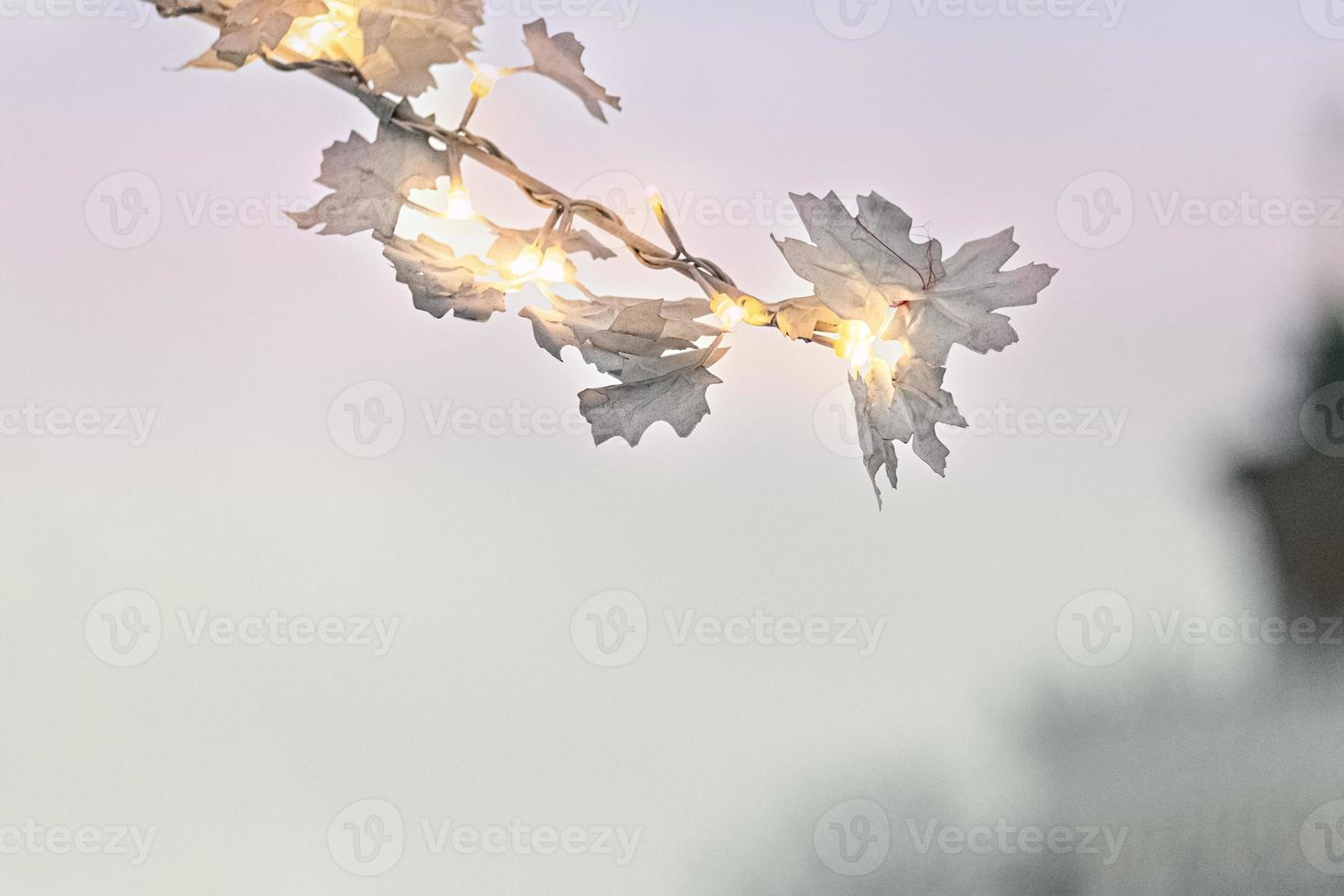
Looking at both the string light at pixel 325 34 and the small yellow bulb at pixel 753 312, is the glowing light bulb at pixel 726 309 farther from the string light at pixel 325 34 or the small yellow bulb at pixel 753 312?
the string light at pixel 325 34

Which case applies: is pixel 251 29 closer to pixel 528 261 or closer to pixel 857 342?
pixel 528 261

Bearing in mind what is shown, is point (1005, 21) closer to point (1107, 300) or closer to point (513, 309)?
point (1107, 300)

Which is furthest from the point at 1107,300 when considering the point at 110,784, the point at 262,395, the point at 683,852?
the point at 110,784

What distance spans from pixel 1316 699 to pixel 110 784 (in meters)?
1.08

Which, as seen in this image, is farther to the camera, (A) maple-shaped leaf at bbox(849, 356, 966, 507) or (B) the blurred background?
(B) the blurred background

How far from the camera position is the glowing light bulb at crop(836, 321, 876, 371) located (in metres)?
0.32

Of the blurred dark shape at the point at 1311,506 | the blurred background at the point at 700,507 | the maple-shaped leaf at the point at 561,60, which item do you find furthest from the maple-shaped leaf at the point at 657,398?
the blurred dark shape at the point at 1311,506

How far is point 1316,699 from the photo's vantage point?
105cm

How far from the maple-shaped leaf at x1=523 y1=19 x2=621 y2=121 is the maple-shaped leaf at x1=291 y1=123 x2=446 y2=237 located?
0.19 ft

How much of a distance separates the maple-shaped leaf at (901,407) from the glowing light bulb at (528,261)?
5.7 inches

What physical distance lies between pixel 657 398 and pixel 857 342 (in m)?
0.08

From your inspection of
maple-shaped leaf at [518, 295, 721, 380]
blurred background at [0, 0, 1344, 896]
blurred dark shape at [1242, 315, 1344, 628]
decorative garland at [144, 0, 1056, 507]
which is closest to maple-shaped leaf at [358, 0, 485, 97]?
decorative garland at [144, 0, 1056, 507]

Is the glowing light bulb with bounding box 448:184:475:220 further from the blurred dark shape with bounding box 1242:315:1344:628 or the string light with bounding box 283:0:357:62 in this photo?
the blurred dark shape with bounding box 1242:315:1344:628

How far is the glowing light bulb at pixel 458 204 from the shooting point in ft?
1.39
